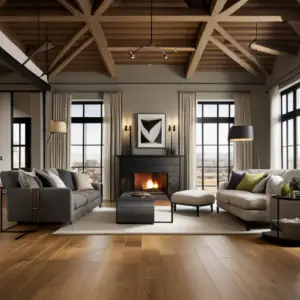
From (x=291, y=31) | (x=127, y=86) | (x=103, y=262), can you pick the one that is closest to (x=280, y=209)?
(x=103, y=262)

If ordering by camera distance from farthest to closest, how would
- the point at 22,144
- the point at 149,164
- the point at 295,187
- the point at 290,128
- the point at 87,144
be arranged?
1. the point at 22,144
2. the point at 87,144
3. the point at 149,164
4. the point at 290,128
5. the point at 295,187

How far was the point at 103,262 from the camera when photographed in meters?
3.70

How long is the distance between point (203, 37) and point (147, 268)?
5376mm

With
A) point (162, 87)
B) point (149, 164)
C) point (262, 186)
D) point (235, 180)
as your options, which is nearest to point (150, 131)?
point (149, 164)

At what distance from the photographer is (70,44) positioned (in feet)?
26.9

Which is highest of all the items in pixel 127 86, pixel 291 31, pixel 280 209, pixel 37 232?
pixel 291 31

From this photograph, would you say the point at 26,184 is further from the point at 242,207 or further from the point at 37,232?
the point at 242,207

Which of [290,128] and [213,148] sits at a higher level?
[290,128]

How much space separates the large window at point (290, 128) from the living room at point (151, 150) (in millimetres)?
47

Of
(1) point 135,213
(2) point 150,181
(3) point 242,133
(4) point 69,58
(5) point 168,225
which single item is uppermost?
(4) point 69,58

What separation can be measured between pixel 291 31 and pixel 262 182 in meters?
3.49

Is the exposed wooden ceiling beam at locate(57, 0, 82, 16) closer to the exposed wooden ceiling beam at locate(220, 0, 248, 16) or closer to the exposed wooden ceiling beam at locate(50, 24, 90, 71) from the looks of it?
the exposed wooden ceiling beam at locate(50, 24, 90, 71)

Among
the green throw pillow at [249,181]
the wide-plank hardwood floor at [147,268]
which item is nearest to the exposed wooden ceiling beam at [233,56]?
the green throw pillow at [249,181]

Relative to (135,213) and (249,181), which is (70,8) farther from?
(249,181)
